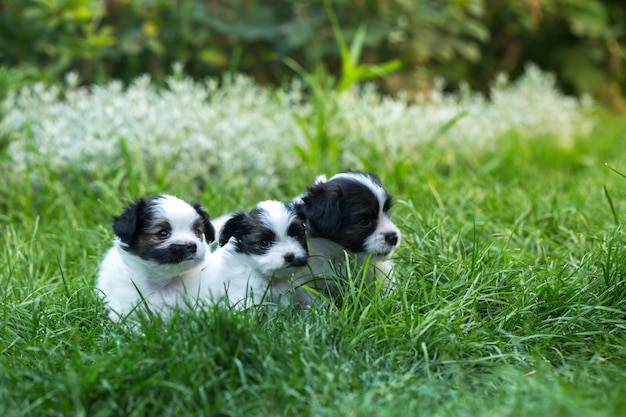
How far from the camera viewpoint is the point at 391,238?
153 inches

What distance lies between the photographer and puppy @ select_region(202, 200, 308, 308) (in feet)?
12.3

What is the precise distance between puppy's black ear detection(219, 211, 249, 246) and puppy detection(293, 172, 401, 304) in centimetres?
30

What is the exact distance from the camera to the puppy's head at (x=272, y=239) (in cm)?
374

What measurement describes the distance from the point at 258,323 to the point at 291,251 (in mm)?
425

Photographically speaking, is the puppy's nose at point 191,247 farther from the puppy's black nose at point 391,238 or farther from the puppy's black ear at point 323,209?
the puppy's black nose at point 391,238

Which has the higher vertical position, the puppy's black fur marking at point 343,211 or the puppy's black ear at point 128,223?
the puppy's black fur marking at point 343,211

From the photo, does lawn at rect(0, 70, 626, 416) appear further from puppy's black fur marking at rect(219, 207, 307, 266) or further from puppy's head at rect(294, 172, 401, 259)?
puppy's black fur marking at rect(219, 207, 307, 266)

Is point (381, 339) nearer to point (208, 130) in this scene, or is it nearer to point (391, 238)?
point (391, 238)

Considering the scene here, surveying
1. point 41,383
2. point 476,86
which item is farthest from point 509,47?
point 41,383

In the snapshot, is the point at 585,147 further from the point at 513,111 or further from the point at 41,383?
the point at 41,383

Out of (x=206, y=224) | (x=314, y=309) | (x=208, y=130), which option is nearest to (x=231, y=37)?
(x=208, y=130)

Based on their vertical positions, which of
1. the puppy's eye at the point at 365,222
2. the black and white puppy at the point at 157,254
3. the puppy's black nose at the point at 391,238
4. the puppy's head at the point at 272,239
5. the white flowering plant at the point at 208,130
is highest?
the puppy's eye at the point at 365,222

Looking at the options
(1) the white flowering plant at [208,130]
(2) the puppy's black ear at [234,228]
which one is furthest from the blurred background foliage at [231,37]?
(2) the puppy's black ear at [234,228]

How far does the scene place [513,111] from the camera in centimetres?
973
